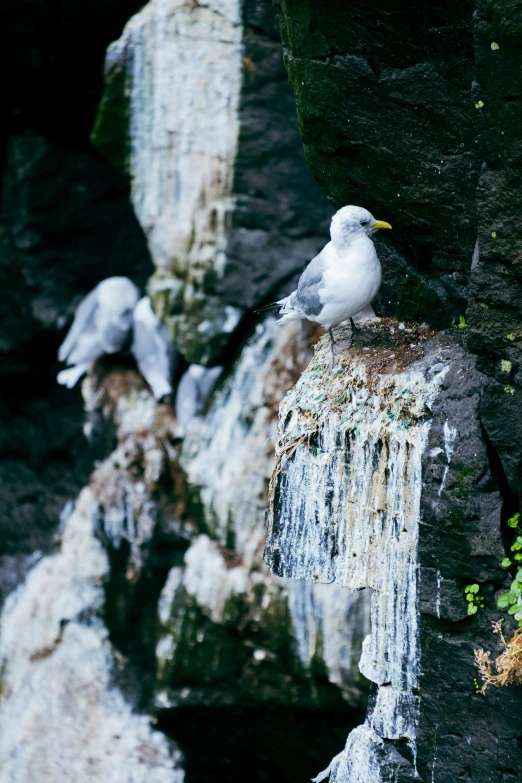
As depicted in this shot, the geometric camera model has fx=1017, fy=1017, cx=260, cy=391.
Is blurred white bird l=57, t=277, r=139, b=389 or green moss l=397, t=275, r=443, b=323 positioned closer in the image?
green moss l=397, t=275, r=443, b=323

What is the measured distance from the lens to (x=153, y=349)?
758 centimetres

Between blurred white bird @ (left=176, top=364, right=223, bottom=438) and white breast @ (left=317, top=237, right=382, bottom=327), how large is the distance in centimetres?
307

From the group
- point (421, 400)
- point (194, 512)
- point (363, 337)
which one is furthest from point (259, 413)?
point (421, 400)

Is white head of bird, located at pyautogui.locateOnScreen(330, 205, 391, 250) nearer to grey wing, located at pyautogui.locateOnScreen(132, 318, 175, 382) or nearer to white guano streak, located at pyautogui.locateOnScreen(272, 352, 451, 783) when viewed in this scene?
white guano streak, located at pyautogui.locateOnScreen(272, 352, 451, 783)

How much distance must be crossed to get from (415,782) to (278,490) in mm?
1222

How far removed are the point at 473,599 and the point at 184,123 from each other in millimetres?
4256

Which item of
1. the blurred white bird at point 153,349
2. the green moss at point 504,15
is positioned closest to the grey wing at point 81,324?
the blurred white bird at point 153,349

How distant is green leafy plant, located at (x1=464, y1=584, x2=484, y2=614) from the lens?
11.6 feet

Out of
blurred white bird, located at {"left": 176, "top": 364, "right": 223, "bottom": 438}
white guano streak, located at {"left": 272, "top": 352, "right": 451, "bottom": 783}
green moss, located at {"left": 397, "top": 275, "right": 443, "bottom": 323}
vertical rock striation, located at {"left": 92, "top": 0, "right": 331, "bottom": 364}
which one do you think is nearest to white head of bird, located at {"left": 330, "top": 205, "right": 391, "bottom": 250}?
green moss, located at {"left": 397, "top": 275, "right": 443, "bottom": 323}

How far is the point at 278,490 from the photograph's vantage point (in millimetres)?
4152

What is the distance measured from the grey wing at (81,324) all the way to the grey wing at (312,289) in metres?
4.21

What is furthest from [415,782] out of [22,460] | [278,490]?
[22,460]

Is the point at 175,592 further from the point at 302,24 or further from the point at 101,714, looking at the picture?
the point at 302,24

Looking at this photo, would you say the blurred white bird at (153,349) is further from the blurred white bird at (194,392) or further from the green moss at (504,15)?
the green moss at (504,15)
